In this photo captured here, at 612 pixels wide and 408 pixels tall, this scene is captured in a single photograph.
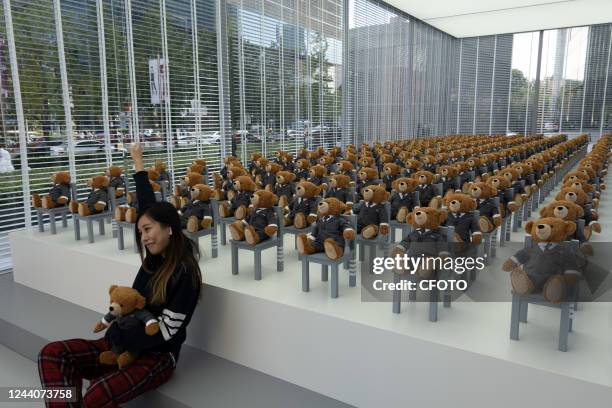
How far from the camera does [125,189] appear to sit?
13.8ft

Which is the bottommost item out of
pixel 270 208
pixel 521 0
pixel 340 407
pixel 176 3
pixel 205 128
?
pixel 340 407

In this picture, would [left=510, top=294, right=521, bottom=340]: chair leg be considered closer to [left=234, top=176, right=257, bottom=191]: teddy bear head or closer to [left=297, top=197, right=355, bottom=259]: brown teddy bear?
[left=297, top=197, right=355, bottom=259]: brown teddy bear

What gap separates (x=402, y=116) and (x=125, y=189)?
10.2 metres

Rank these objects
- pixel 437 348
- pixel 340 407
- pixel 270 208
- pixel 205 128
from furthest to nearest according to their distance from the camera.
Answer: pixel 205 128, pixel 270 208, pixel 340 407, pixel 437 348

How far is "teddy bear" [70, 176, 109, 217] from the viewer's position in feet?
11.2

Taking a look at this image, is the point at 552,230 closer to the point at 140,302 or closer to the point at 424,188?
the point at 140,302

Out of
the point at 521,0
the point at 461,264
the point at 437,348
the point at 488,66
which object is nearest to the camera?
the point at 437,348

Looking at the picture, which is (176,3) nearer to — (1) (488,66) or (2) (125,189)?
(2) (125,189)

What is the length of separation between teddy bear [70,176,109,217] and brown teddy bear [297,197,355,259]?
189cm

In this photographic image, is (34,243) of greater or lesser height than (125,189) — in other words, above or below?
below

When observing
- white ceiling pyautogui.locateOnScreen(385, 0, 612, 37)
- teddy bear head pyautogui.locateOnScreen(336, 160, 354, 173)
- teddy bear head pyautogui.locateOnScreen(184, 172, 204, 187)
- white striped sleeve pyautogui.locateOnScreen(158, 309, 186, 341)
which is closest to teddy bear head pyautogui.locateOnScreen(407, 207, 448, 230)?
white striped sleeve pyautogui.locateOnScreen(158, 309, 186, 341)

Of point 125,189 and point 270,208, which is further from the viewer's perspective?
point 125,189

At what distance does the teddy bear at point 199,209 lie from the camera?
2953 millimetres

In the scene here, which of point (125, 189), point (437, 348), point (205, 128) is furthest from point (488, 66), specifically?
point (437, 348)
